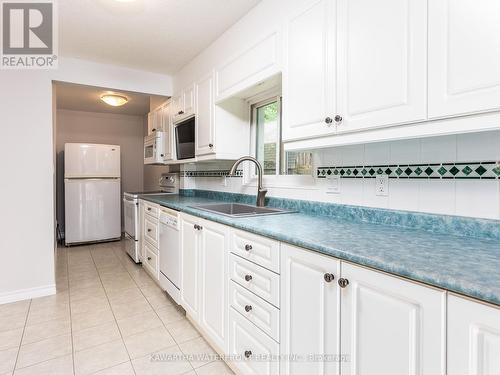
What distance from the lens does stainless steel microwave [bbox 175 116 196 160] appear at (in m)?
2.90

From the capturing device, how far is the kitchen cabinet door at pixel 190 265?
195 cm

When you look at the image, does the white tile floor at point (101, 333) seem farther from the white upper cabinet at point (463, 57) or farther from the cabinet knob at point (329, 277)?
the white upper cabinet at point (463, 57)

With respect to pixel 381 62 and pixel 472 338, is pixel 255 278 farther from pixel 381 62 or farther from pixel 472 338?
pixel 381 62

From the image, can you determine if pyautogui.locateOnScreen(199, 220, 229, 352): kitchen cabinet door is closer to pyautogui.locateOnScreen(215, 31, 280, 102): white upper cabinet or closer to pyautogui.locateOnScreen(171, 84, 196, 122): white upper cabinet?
pyautogui.locateOnScreen(215, 31, 280, 102): white upper cabinet

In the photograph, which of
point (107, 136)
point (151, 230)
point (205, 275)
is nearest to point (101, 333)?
point (205, 275)

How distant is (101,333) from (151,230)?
1.13 meters

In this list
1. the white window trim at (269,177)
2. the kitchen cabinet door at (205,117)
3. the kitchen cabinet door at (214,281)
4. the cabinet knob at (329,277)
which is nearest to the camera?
the cabinet knob at (329,277)

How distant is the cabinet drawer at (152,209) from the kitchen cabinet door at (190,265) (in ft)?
2.30

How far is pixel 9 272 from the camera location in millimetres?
2576

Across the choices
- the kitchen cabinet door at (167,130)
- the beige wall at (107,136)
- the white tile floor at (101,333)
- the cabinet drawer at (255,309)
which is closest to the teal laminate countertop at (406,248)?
the cabinet drawer at (255,309)

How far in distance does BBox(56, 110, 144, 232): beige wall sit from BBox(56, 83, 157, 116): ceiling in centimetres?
17

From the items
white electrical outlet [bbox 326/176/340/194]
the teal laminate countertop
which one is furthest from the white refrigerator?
white electrical outlet [bbox 326/176/340/194]

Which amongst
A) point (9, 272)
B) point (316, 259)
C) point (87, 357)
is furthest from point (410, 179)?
point (9, 272)

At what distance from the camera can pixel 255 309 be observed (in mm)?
1385
